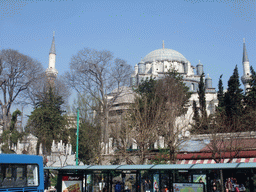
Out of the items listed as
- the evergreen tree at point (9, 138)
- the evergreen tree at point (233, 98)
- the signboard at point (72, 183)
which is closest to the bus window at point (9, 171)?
the signboard at point (72, 183)

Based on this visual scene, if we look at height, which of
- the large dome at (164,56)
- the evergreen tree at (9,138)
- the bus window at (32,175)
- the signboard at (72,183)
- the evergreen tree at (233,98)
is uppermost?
the large dome at (164,56)

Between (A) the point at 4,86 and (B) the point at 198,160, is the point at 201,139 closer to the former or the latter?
(B) the point at 198,160

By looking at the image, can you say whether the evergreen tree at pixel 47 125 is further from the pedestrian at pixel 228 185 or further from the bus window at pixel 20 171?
the pedestrian at pixel 228 185

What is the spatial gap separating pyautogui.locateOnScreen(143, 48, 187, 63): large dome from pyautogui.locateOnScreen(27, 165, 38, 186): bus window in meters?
62.0

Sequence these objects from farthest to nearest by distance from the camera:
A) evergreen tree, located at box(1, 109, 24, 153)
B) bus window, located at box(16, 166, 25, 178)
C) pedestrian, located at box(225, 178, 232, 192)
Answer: evergreen tree, located at box(1, 109, 24, 153)
pedestrian, located at box(225, 178, 232, 192)
bus window, located at box(16, 166, 25, 178)

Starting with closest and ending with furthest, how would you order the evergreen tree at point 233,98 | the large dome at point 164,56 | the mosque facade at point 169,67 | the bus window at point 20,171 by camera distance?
the bus window at point 20,171
the evergreen tree at point 233,98
the mosque facade at point 169,67
the large dome at point 164,56

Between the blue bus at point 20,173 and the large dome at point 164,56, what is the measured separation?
203 ft

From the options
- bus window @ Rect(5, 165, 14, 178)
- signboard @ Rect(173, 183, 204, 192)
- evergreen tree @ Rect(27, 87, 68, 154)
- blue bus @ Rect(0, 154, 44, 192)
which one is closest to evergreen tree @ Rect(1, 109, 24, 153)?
evergreen tree @ Rect(27, 87, 68, 154)

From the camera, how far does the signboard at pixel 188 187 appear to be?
9.98 meters

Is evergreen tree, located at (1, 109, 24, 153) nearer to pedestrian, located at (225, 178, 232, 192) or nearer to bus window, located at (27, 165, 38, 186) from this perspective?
bus window, located at (27, 165, 38, 186)

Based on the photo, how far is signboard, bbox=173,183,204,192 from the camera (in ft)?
32.7

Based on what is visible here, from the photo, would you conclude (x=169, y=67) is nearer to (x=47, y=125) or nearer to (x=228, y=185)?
(x=47, y=125)

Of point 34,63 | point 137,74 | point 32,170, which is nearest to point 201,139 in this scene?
point 32,170

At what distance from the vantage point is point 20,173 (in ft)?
31.2
